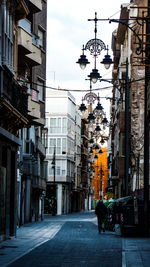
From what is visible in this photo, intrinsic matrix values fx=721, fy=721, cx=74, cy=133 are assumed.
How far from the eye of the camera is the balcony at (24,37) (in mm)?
31734

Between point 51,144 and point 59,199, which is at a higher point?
point 51,144

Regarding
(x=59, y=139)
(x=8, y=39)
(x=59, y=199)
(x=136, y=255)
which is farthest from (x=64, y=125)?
(x=136, y=255)

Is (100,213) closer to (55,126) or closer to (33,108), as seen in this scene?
(33,108)

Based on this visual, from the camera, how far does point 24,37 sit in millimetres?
32188

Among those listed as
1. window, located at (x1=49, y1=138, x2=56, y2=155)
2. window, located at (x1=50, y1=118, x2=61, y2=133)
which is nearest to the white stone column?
window, located at (x1=49, y1=138, x2=56, y2=155)

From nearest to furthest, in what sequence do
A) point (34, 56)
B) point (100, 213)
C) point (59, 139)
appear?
1. point (100, 213)
2. point (34, 56)
3. point (59, 139)

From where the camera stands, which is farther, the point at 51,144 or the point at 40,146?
the point at 51,144

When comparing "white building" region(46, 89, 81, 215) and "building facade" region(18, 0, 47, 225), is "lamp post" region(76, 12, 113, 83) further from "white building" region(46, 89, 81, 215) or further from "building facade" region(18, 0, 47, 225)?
"white building" region(46, 89, 81, 215)

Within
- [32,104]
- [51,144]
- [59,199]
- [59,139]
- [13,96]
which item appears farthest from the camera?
[59,139]

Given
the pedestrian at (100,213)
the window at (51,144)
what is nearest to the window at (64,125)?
the window at (51,144)

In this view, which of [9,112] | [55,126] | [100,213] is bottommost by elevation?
[100,213]

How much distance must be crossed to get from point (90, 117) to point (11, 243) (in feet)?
38.8

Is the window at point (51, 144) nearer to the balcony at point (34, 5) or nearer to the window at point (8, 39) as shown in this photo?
the balcony at point (34, 5)

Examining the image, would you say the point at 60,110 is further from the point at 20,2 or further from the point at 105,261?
the point at 105,261
